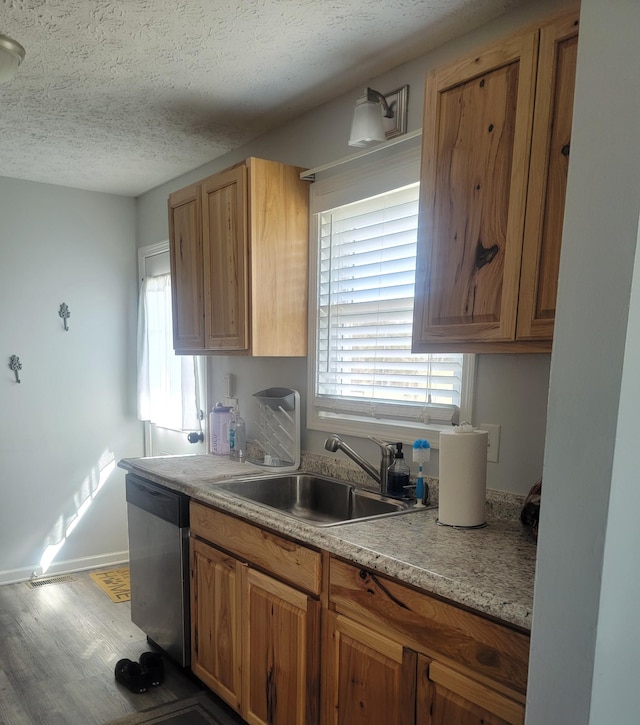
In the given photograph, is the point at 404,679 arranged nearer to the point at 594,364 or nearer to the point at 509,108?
the point at 594,364

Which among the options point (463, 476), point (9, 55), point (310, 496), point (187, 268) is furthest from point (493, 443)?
point (9, 55)

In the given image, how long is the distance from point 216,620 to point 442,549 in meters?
1.11

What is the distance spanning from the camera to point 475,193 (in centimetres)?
152

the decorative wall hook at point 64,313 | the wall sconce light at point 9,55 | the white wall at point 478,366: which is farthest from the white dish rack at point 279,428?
the decorative wall hook at point 64,313

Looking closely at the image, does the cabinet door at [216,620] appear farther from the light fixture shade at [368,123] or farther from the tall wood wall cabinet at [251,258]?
the light fixture shade at [368,123]

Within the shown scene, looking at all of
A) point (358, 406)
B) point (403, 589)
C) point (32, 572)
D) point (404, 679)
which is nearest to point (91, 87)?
point (358, 406)

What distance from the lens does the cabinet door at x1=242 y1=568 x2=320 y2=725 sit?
1.65m

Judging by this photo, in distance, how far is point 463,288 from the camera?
1.56 m

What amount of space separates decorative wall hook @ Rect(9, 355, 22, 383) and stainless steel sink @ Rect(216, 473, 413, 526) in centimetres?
207

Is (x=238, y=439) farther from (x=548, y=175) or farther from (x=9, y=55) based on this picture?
(x=548, y=175)

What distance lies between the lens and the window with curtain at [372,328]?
2.06m

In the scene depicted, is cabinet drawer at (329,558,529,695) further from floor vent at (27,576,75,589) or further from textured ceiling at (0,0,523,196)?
floor vent at (27,576,75,589)

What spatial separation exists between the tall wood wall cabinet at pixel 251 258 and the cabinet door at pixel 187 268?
1 cm

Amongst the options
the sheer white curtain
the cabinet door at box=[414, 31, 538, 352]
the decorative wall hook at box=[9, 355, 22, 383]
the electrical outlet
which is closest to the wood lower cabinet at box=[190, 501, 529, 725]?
the electrical outlet
